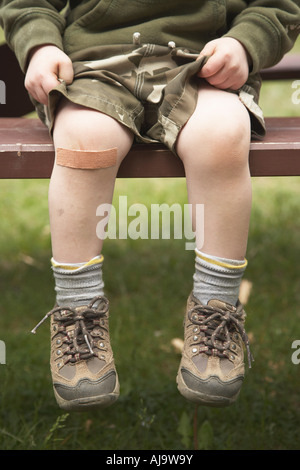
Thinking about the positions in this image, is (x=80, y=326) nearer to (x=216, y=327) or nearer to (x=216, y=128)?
(x=216, y=327)

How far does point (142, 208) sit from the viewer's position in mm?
3410

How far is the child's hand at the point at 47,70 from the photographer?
156 centimetres

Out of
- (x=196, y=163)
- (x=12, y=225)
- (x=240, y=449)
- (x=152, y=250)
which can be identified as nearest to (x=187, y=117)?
(x=196, y=163)

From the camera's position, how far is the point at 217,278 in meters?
1.52

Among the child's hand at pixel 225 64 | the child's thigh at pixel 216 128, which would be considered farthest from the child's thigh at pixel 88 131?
the child's hand at pixel 225 64

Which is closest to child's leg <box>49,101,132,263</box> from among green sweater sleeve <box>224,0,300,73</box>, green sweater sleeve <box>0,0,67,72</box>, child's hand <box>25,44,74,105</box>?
child's hand <box>25,44,74,105</box>

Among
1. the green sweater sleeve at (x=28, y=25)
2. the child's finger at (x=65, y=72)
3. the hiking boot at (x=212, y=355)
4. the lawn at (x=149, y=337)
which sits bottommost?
the lawn at (x=149, y=337)

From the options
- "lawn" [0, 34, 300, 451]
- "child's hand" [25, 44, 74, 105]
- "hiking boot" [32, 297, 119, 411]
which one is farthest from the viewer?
"lawn" [0, 34, 300, 451]

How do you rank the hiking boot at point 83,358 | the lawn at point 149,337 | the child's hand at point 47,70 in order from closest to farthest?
the hiking boot at point 83,358 < the child's hand at point 47,70 < the lawn at point 149,337

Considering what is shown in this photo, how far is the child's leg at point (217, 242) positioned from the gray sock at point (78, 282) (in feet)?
0.73

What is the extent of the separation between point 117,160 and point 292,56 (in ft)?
5.44

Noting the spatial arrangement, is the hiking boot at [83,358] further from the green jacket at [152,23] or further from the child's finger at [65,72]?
the green jacket at [152,23]

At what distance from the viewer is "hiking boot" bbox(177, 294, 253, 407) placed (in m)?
1.48

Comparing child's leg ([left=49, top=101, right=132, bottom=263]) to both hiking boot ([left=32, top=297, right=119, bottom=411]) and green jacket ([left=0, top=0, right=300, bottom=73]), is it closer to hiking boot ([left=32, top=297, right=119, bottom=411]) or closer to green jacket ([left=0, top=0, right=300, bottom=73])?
hiking boot ([left=32, top=297, right=119, bottom=411])
